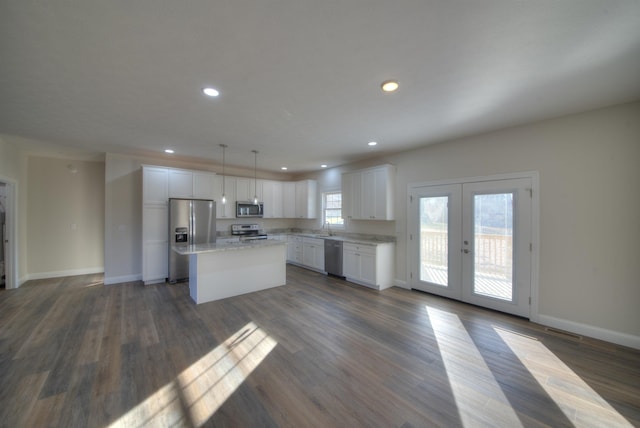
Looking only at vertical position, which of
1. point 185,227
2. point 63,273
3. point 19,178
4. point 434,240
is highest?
point 19,178

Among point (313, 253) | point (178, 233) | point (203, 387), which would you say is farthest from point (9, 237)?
point (313, 253)

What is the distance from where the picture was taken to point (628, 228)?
276cm

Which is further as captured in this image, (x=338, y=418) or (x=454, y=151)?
(x=454, y=151)

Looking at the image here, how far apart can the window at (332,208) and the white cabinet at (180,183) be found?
3.43 meters

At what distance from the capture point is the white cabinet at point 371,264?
4.75 metres

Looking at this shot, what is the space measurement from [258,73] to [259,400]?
2824 mm

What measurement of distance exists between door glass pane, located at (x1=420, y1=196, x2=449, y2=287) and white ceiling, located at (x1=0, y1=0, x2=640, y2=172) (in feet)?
4.51

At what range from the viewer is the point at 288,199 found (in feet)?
24.3

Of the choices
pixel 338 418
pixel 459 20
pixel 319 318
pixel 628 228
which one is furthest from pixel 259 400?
pixel 628 228

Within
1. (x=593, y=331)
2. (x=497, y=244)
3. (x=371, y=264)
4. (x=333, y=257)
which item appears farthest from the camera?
(x=333, y=257)

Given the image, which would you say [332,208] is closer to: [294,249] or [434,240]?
[294,249]

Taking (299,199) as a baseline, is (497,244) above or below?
below

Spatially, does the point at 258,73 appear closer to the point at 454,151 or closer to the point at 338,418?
the point at 338,418

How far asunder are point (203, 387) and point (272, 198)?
5481mm
